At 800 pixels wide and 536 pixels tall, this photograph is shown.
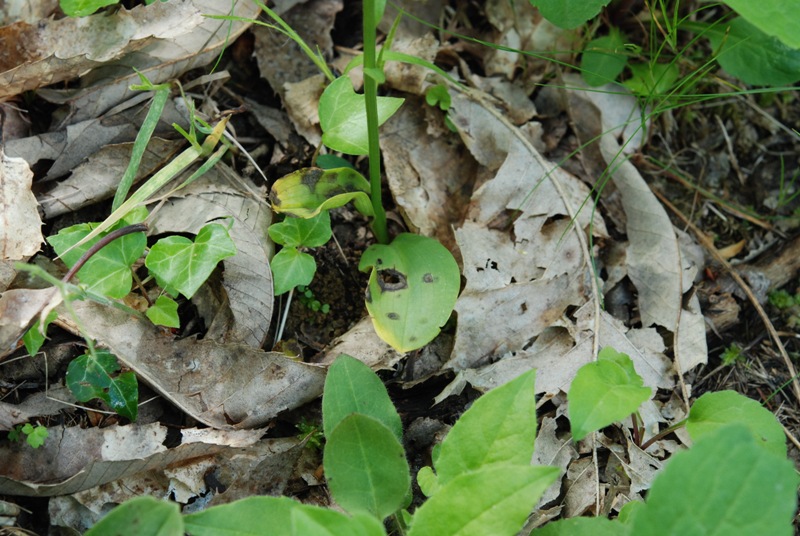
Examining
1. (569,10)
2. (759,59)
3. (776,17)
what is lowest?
(759,59)

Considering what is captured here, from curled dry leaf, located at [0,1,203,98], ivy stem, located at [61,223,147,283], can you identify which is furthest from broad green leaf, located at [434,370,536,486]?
curled dry leaf, located at [0,1,203,98]

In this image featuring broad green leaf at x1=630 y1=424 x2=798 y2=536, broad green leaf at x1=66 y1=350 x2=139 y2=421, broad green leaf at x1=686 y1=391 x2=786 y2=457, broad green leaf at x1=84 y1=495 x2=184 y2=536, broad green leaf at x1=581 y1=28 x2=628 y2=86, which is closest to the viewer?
broad green leaf at x1=630 y1=424 x2=798 y2=536

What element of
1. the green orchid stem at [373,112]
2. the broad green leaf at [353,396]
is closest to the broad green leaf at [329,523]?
the broad green leaf at [353,396]

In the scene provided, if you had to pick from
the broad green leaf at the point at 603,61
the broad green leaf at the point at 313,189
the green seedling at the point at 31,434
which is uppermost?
the broad green leaf at the point at 603,61

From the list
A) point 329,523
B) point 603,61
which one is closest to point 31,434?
point 329,523

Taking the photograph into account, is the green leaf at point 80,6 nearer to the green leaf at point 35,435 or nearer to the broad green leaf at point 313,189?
the broad green leaf at point 313,189

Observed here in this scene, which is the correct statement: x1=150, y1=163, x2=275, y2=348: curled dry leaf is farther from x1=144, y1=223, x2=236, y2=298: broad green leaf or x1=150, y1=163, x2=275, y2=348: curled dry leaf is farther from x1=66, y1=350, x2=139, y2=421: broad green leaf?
x1=66, y1=350, x2=139, y2=421: broad green leaf

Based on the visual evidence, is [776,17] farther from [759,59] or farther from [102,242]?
[102,242]
